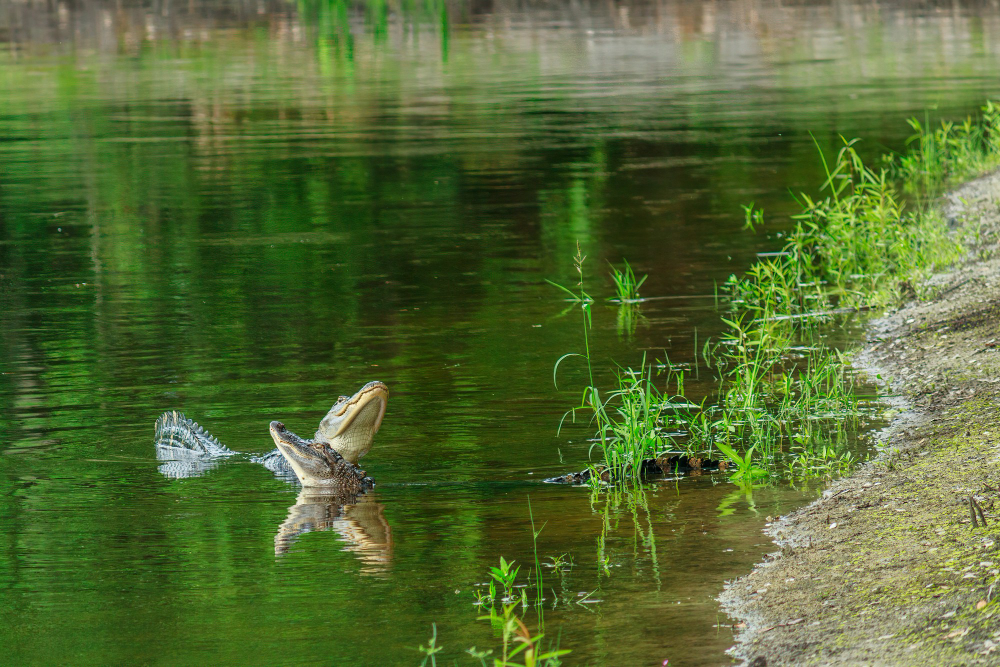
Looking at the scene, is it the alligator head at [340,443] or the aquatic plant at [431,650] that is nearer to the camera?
the aquatic plant at [431,650]

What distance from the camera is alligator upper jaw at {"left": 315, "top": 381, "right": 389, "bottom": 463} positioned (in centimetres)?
808

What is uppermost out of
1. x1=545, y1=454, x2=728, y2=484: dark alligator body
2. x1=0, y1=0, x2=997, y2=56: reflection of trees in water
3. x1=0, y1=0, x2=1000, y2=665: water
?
x1=0, y1=0, x2=997, y2=56: reflection of trees in water

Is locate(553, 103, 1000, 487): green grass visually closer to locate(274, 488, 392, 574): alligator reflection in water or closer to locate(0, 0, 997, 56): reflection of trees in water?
locate(274, 488, 392, 574): alligator reflection in water

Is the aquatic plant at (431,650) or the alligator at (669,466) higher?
the aquatic plant at (431,650)

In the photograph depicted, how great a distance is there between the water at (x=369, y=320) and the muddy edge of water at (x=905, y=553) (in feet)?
0.88

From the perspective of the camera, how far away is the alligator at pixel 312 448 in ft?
26.2

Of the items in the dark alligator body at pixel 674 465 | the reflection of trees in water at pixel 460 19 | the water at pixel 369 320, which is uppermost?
the reflection of trees in water at pixel 460 19

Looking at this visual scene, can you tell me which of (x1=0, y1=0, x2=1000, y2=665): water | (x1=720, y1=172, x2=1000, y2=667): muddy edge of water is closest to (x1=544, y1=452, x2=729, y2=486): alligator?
(x1=0, y1=0, x2=1000, y2=665): water

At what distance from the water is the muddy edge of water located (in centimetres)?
27

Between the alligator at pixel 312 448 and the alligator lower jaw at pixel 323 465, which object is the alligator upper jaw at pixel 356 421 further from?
the alligator lower jaw at pixel 323 465

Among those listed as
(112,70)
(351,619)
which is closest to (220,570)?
(351,619)

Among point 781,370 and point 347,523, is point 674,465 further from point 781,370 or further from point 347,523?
point 781,370

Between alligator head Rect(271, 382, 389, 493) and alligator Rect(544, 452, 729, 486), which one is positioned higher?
alligator head Rect(271, 382, 389, 493)

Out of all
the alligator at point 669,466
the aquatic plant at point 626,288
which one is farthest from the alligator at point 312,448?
the aquatic plant at point 626,288
